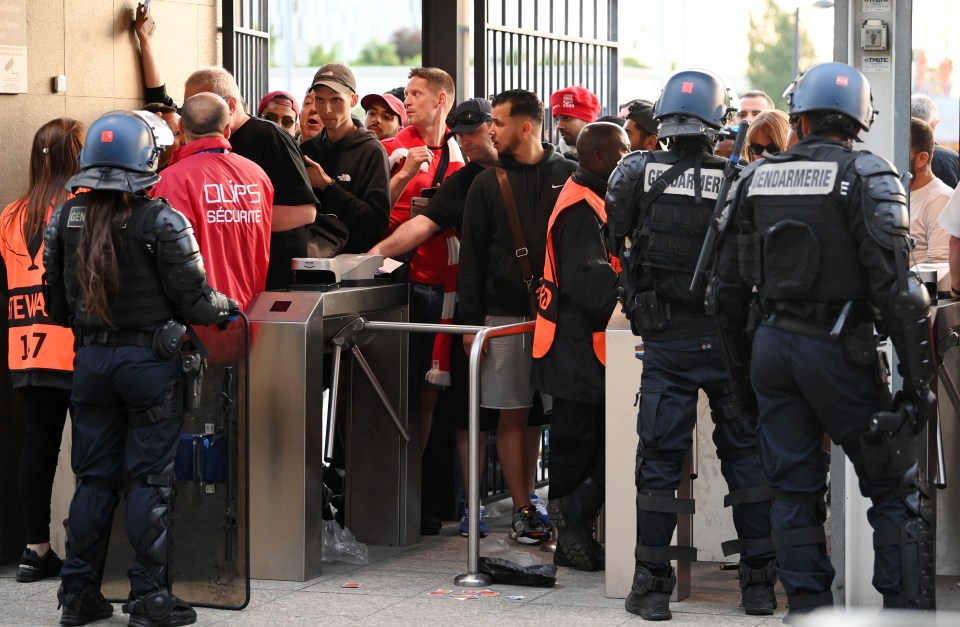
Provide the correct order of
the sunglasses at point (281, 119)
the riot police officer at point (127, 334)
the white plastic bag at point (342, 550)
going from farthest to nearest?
the sunglasses at point (281, 119), the white plastic bag at point (342, 550), the riot police officer at point (127, 334)

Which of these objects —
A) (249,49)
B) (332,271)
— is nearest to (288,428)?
(332,271)

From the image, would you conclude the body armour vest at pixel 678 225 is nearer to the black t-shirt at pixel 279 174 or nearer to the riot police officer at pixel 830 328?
the riot police officer at pixel 830 328

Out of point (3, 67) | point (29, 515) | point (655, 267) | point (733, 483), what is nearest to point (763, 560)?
point (733, 483)

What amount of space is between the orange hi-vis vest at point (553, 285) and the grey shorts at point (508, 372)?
36 centimetres

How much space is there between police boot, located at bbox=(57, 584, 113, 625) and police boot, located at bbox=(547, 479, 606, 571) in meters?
1.95

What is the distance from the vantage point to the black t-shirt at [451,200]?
7.06 meters

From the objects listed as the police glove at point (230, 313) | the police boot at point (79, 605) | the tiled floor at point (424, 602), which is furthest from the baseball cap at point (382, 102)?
the police boot at point (79, 605)

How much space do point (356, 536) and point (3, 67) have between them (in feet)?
8.80

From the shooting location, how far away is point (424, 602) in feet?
19.3

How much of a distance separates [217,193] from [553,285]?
1.45 metres

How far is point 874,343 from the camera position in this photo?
15.8 ft

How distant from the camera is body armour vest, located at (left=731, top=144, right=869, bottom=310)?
15.7 feet

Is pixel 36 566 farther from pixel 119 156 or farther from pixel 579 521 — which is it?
pixel 579 521

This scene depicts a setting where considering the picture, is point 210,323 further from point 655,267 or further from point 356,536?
point 356,536
